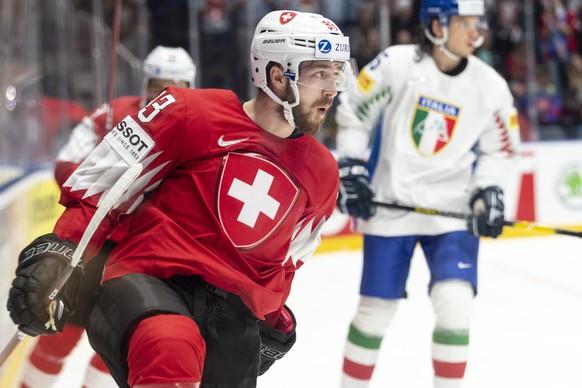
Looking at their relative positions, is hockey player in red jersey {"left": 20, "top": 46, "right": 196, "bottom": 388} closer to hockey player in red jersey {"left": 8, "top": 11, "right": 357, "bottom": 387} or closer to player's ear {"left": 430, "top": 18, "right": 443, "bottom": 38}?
hockey player in red jersey {"left": 8, "top": 11, "right": 357, "bottom": 387}

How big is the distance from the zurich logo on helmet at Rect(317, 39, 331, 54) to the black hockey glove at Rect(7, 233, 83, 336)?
0.63 metres

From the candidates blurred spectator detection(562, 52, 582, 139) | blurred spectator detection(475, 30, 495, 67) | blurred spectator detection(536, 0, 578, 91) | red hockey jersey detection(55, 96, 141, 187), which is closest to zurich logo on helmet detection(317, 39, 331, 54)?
red hockey jersey detection(55, 96, 141, 187)

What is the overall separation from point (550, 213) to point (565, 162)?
1.27 ft

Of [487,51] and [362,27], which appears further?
[487,51]

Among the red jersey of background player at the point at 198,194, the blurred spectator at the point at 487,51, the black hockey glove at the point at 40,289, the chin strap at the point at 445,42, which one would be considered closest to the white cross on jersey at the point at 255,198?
the red jersey of background player at the point at 198,194

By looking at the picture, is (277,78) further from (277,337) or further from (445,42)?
(445,42)

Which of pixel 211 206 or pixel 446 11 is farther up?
pixel 446 11

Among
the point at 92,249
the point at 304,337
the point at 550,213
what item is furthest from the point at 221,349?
the point at 550,213

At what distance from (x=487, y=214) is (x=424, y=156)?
11.0 inches

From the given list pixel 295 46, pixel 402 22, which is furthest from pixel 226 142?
pixel 402 22

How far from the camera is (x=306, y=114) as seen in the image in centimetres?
178

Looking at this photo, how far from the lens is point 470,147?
282 cm

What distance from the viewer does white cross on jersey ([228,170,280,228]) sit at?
1.74 metres

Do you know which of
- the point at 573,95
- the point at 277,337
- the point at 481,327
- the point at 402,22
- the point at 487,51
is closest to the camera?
the point at 277,337
